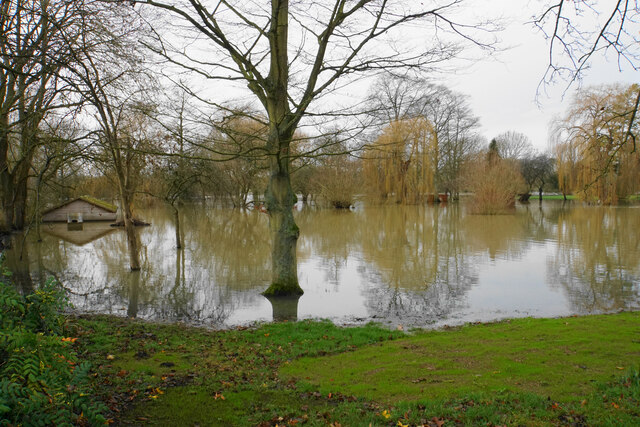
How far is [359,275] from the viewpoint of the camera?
12664 mm

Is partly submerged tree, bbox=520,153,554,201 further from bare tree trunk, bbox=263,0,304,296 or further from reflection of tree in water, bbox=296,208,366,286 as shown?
bare tree trunk, bbox=263,0,304,296

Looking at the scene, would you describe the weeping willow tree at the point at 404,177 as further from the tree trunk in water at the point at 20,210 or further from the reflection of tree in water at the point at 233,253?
the tree trunk in water at the point at 20,210

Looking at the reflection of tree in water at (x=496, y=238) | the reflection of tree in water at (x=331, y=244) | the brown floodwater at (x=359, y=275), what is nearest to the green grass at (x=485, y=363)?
the brown floodwater at (x=359, y=275)

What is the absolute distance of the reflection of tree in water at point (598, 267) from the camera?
32.6 feet

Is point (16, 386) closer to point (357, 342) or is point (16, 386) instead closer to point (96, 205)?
point (357, 342)

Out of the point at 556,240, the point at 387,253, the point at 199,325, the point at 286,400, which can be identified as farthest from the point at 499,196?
the point at 286,400

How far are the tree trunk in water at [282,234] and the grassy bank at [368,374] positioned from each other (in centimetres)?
297

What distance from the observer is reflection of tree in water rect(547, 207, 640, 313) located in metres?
9.94

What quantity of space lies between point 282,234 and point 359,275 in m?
3.24

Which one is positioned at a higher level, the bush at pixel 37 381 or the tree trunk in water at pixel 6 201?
the tree trunk in water at pixel 6 201

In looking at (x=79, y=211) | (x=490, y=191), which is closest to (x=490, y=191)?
(x=490, y=191)

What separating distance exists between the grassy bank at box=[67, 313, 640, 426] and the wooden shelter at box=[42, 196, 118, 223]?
25.1m

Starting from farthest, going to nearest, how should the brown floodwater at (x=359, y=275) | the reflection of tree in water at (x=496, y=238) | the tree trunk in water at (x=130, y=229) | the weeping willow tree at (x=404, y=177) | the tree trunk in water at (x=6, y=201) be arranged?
the weeping willow tree at (x=404, y=177) < the tree trunk in water at (x=6, y=201) < the reflection of tree in water at (x=496, y=238) < the tree trunk in water at (x=130, y=229) < the brown floodwater at (x=359, y=275)

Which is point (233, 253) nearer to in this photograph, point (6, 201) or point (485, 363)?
point (6, 201)
